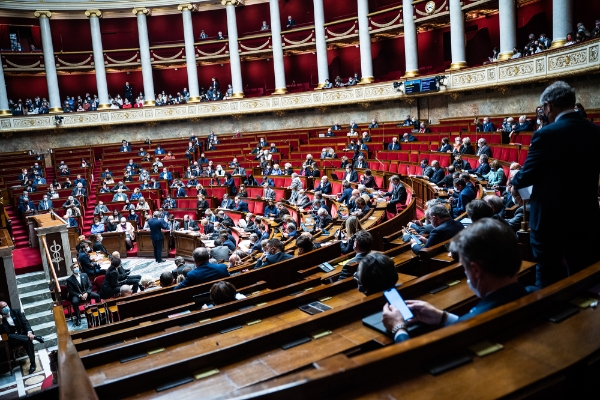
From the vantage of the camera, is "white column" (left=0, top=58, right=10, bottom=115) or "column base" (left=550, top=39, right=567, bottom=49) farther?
"white column" (left=0, top=58, right=10, bottom=115)

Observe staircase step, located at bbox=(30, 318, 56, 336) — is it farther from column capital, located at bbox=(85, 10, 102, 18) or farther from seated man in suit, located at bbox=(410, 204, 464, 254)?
column capital, located at bbox=(85, 10, 102, 18)

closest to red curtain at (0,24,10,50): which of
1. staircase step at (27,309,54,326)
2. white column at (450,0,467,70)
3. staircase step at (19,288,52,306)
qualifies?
staircase step at (19,288,52,306)

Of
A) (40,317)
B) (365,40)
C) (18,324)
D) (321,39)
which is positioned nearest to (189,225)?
(40,317)

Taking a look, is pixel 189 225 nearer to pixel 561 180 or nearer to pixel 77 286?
pixel 77 286

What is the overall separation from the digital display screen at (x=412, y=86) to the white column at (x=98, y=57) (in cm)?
1408

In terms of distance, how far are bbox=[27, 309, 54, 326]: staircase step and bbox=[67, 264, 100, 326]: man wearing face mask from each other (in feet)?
1.49

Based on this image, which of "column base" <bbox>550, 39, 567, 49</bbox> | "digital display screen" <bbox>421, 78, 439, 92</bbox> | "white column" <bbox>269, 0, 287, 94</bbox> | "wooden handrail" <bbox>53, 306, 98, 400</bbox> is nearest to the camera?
"wooden handrail" <bbox>53, 306, 98, 400</bbox>

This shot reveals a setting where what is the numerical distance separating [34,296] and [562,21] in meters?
14.0

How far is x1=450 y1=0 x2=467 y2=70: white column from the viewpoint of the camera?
1688 cm

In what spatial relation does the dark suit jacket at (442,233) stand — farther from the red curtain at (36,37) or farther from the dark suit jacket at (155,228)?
the red curtain at (36,37)

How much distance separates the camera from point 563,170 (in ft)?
8.33

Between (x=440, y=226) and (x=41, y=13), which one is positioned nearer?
(x=440, y=226)

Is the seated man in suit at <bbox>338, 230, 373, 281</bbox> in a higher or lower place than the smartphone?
lower

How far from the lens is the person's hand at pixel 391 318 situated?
6.71 ft
